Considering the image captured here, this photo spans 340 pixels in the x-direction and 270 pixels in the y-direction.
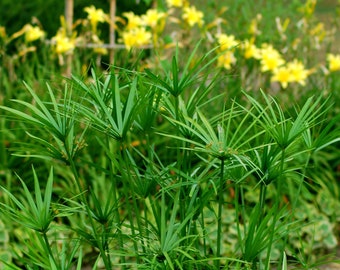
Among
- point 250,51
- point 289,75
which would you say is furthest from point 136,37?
point 289,75

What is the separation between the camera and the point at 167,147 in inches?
69.6

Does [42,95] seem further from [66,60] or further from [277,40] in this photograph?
[277,40]

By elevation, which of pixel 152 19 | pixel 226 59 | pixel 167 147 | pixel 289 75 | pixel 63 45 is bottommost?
pixel 167 147

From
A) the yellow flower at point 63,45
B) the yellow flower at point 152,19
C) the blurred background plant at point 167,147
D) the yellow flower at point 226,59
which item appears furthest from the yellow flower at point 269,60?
the yellow flower at point 63,45

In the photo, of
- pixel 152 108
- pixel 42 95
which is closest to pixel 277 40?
pixel 42 95

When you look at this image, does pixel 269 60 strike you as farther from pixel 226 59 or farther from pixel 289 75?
pixel 226 59

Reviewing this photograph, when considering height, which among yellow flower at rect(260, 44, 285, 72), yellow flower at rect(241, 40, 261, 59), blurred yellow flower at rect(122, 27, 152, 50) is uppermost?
blurred yellow flower at rect(122, 27, 152, 50)

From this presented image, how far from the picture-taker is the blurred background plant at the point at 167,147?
1.71 m

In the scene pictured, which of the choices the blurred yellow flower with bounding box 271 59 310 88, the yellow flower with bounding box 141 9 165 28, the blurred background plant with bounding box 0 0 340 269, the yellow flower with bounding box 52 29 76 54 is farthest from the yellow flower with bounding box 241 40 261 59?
the yellow flower with bounding box 52 29 76 54

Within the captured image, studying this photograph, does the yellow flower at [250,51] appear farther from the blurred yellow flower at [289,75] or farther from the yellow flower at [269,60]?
the blurred yellow flower at [289,75]

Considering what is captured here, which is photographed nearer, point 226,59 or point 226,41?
point 226,41

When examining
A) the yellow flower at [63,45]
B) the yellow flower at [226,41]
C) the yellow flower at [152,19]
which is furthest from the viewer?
the yellow flower at [152,19]

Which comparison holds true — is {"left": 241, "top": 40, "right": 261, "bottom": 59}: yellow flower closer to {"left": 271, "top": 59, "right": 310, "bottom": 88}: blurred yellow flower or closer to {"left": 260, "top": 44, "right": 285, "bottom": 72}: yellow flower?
{"left": 260, "top": 44, "right": 285, "bottom": 72}: yellow flower

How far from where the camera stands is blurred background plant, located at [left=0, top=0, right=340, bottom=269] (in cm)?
171
